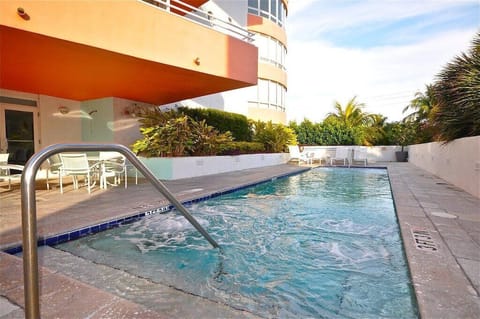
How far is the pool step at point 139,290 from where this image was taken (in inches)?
75.0

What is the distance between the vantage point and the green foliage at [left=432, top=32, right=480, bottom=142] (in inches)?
249

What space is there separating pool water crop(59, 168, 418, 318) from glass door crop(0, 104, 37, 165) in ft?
24.4

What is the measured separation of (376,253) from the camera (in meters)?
3.37

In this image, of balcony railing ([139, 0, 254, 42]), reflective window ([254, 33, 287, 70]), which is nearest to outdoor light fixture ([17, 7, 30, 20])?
balcony railing ([139, 0, 254, 42])

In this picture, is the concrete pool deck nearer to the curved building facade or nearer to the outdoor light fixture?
the outdoor light fixture

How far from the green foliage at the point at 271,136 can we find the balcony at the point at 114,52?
6.19 metres

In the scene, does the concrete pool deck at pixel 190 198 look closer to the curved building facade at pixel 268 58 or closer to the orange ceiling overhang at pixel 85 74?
the orange ceiling overhang at pixel 85 74

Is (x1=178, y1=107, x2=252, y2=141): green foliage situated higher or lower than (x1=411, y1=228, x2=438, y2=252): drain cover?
higher

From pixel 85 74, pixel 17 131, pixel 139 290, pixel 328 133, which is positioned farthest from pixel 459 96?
pixel 328 133

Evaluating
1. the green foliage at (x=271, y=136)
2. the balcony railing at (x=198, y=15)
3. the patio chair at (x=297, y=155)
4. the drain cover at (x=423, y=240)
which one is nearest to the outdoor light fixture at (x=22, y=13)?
the balcony railing at (x=198, y=15)

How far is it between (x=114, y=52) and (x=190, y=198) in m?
3.62

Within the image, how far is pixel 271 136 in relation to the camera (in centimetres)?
1609

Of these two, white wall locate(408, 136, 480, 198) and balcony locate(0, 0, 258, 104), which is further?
white wall locate(408, 136, 480, 198)

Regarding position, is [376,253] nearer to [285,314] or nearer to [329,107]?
[285,314]
